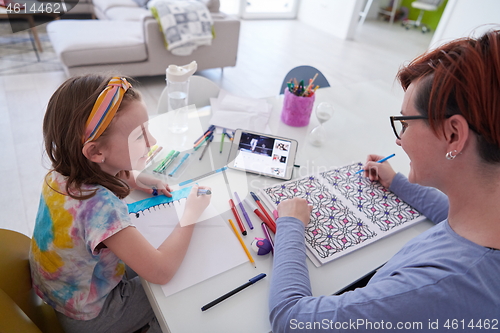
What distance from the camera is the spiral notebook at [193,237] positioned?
712 mm

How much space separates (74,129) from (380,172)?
92 centimetres

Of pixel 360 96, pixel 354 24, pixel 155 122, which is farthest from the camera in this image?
pixel 354 24

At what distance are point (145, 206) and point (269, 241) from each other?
371mm

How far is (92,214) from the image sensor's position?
0.71 metres

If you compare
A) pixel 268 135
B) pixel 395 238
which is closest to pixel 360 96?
pixel 268 135

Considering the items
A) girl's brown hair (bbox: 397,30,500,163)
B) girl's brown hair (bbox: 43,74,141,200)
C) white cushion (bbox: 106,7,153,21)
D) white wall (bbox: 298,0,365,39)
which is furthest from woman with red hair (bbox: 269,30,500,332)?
white wall (bbox: 298,0,365,39)

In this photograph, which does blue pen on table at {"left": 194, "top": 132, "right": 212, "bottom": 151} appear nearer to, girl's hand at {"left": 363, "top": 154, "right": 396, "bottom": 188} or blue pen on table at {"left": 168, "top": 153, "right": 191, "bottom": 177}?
blue pen on table at {"left": 168, "top": 153, "right": 191, "bottom": 177}

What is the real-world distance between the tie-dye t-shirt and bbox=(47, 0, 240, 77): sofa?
79.9 inches

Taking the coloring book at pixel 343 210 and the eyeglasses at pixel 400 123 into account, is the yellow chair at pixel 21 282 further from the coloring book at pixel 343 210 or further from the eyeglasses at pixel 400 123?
the eyeglasses at pixel 400 123

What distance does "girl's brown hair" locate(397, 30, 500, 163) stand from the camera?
1.62ft

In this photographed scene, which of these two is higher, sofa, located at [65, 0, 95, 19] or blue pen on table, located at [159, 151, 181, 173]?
blue pen on table, located at [159, 151, 181, 173]

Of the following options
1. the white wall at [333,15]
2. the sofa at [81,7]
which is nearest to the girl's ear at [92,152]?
the sofa at [81,7]

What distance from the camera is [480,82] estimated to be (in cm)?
49

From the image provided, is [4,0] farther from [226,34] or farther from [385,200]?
[385,200]
